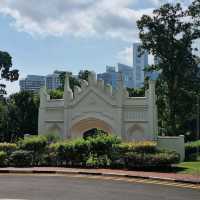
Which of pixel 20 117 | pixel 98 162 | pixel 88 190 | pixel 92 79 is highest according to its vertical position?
pixel 92 79

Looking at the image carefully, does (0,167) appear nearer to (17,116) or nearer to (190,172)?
(190,172)

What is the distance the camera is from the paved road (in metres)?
14.2

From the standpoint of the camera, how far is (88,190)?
15.9 metres

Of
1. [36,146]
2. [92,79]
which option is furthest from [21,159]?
[92,79]

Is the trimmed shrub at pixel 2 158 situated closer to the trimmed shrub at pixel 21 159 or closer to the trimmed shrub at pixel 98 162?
the trimmed shrub at pixel 21 159

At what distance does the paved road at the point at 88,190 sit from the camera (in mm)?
14171

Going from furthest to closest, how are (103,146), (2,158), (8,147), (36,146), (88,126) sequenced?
(88,126) < (8,147) < (36,146) < (2,158) < (103,146)

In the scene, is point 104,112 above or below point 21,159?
above

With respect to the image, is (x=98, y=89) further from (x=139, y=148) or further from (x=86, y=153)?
(x=139, y=148)

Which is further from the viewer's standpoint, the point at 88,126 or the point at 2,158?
the point at 88,126

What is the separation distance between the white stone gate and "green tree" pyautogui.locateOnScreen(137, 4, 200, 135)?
9567 millimetres

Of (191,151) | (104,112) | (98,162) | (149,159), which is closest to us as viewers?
(149,159)

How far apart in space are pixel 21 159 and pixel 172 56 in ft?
66.0

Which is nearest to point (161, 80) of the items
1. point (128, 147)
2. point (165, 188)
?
point (128, 147)
